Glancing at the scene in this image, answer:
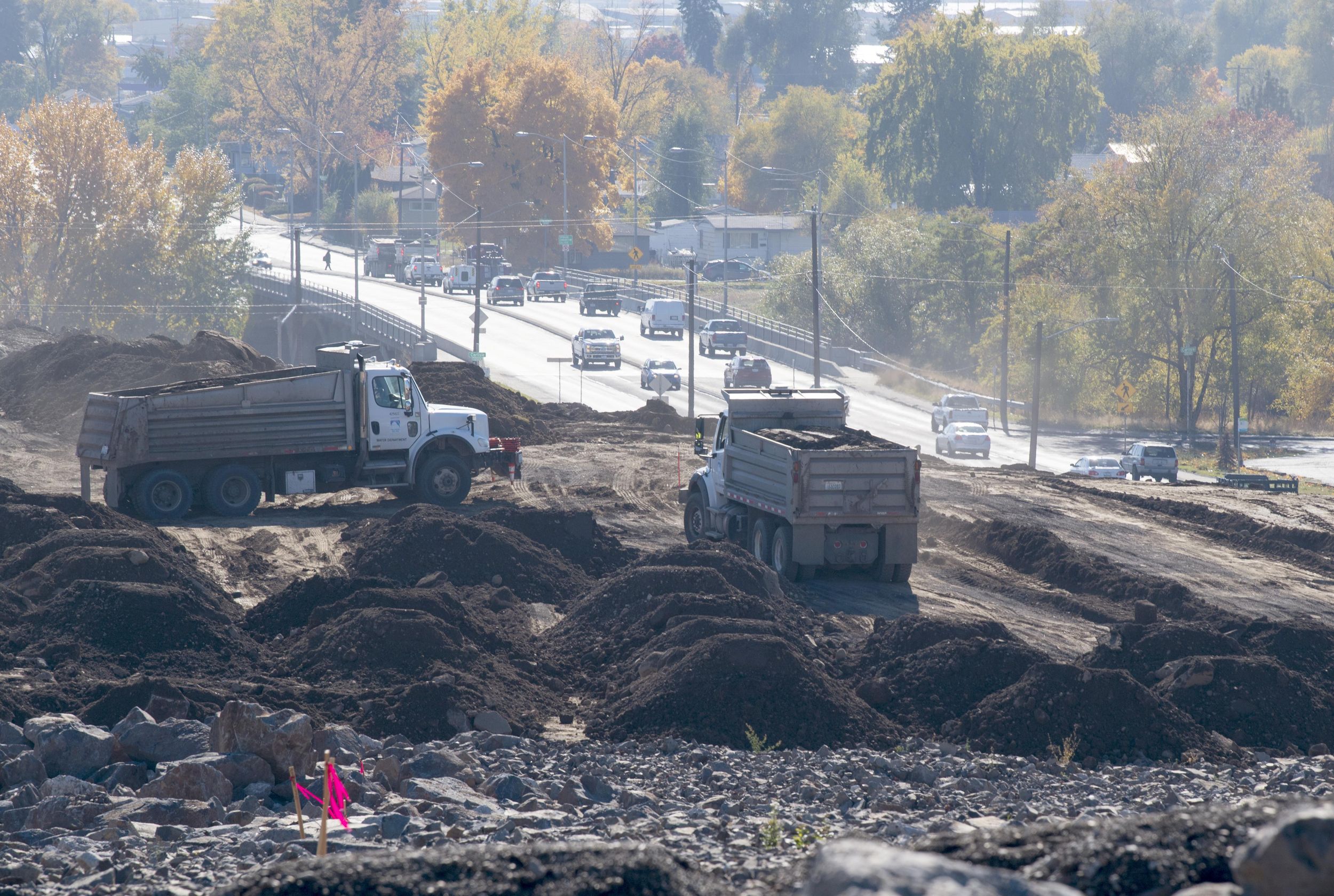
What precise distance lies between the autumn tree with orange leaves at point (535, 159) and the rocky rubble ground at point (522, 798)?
297 feet

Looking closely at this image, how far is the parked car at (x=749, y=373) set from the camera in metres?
62.8

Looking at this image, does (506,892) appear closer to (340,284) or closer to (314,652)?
(314,652)

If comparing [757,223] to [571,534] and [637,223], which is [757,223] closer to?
[637,223]

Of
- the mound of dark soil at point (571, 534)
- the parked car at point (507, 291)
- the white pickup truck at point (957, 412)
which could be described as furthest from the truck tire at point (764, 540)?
the parked car at point (507, 291)

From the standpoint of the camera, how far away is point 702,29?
602 ft

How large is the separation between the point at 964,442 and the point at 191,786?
44.1m

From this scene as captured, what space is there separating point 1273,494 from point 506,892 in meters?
33.1

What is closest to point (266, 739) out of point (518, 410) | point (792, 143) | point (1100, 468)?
point (518, 410)

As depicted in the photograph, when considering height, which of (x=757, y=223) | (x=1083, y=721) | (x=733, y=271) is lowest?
(x=1083, y=721)

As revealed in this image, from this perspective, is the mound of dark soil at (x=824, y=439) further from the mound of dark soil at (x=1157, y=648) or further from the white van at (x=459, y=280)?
the white van at (x=459, y=280)

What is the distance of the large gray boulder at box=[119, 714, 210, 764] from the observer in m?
12.2

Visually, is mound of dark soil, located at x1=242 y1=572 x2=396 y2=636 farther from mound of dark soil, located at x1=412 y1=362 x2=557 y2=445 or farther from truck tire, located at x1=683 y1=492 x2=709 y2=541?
mound of dark soil, located at x1=412 y1=362 x2=557 y2=445

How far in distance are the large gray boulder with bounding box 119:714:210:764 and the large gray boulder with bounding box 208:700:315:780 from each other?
408 mm

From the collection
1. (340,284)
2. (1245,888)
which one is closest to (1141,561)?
(1245,888)
